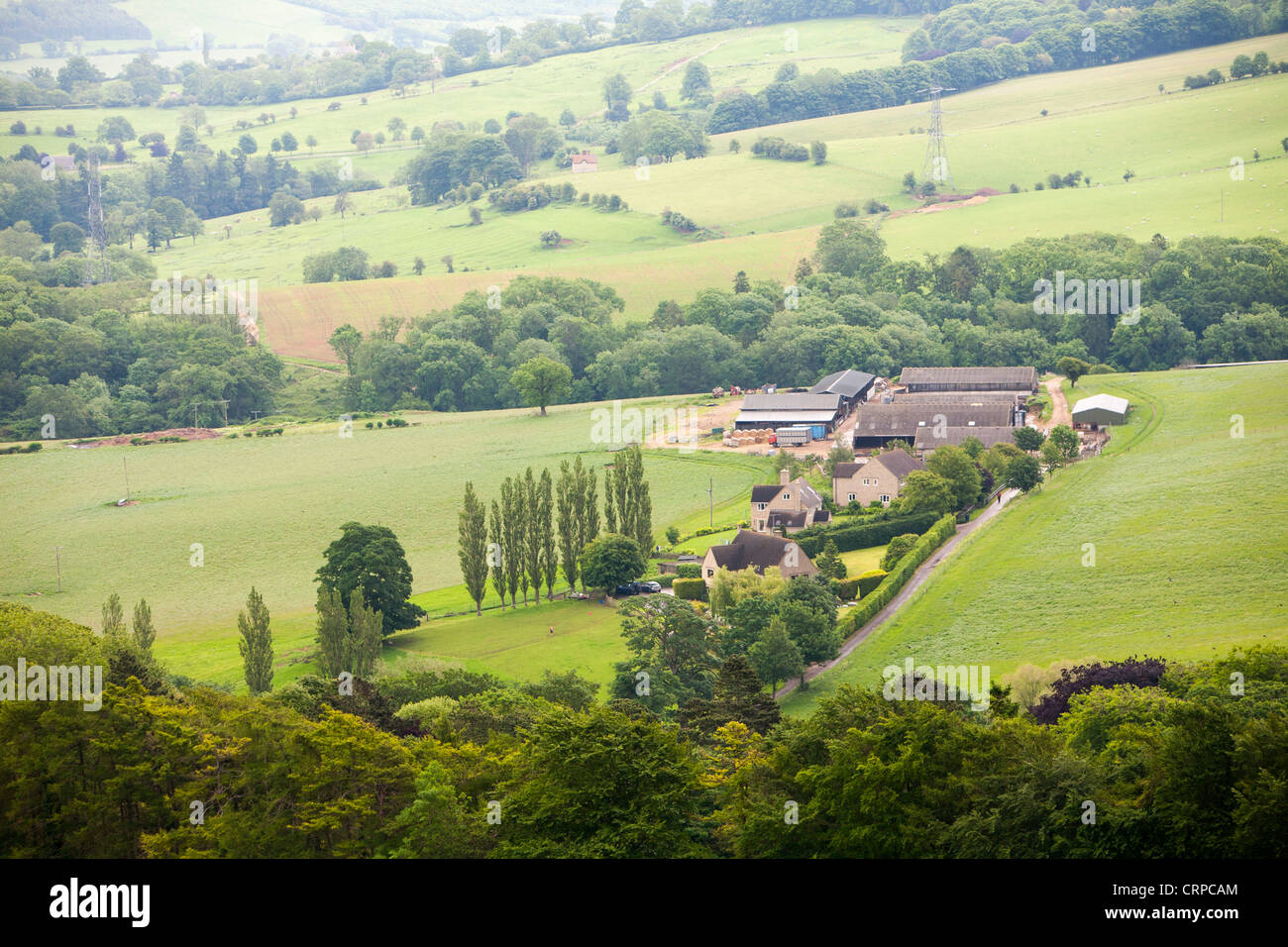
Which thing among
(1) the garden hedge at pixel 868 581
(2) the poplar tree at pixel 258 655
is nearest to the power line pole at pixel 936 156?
(1) the garden hedge at pixel 868 581

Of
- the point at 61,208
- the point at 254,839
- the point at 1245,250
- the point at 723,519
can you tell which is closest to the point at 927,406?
the point at 723,519

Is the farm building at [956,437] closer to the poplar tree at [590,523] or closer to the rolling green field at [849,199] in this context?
the poplar tree at [590,523]

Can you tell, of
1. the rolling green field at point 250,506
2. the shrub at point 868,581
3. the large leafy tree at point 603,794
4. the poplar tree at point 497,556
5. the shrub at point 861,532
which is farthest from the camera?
the rolling green field at point 250,506

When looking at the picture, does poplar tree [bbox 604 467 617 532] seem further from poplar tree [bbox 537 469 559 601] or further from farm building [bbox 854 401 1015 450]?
farm building [bbox 854 401 1015 450]

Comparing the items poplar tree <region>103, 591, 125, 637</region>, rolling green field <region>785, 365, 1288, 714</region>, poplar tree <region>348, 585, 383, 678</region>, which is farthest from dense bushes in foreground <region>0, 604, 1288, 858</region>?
poplar tree <region>103, 591, 125, 637</region>

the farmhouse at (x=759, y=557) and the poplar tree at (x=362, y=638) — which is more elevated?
the farmhouse at (x=759, y=557)

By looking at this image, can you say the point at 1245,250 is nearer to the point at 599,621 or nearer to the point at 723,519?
the point at 723,519
